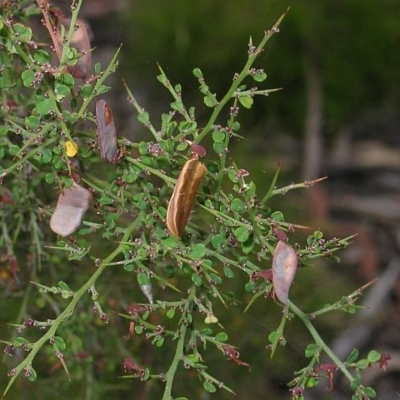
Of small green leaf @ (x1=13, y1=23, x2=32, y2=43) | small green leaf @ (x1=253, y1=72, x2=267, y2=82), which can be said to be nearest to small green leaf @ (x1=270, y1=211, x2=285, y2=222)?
small green leaf @ (x1=253, y1=72, x2=267, y2=82)

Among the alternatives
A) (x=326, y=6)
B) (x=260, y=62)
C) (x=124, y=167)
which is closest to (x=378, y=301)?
(x=326, y=6)

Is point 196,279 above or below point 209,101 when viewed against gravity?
below

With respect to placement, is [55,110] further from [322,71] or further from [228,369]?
[322,71]

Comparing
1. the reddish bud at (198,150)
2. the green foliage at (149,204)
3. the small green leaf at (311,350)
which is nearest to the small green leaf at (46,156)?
the green foliage at (149,204)

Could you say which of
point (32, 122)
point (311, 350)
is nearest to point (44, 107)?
point (32, 122)

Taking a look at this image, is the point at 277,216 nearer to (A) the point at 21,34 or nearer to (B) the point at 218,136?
(B) the point at 218,136

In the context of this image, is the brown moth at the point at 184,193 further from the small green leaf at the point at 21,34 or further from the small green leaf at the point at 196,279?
the small green leaf at the point at 21,34
